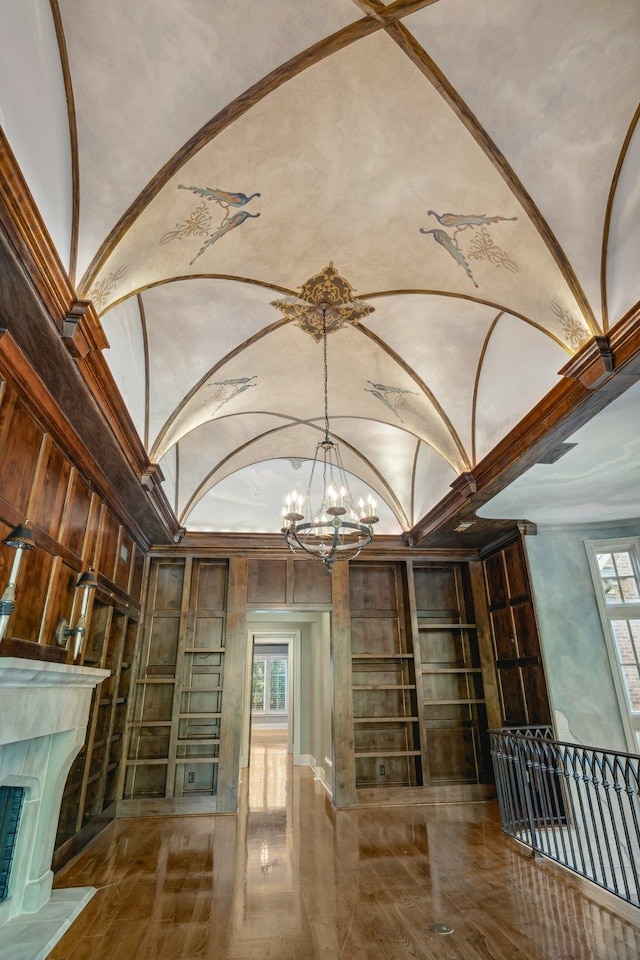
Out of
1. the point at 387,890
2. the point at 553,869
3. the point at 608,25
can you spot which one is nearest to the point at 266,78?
the point at 608,25

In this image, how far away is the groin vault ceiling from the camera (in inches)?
96.3

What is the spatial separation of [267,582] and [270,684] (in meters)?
10.2

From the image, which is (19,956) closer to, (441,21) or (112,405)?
(112,405)

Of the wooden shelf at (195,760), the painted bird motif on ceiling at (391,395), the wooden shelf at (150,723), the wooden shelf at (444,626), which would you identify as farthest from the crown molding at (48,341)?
the wooden shelf at (444,626)

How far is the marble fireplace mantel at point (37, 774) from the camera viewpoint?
287 cm

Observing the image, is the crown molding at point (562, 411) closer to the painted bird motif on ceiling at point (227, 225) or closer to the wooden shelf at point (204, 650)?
the painted bird motif on ceiling at point (227, 225)

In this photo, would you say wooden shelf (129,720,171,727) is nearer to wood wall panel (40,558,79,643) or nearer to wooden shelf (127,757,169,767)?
wooden shelf (127,757,169,767)

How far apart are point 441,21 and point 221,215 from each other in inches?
63.0

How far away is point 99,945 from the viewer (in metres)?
2.95

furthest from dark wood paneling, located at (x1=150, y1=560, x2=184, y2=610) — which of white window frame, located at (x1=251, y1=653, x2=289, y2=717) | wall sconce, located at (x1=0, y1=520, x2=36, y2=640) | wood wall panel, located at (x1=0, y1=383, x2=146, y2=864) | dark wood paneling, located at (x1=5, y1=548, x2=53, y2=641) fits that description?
white window frame, located at (x1=251, y1=653, x2=289, y2=717)

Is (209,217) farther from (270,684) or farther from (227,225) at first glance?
(270,684)

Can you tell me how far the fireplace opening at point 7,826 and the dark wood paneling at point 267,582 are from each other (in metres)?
3.67

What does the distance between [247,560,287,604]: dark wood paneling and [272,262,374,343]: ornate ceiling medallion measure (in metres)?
3.56

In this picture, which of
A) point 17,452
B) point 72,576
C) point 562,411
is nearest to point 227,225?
point 17,452
